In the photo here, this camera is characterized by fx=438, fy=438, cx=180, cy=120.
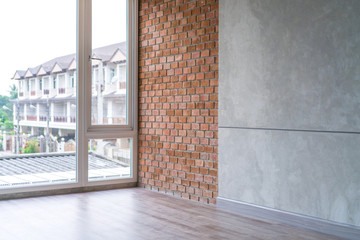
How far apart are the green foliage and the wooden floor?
22.5 inches

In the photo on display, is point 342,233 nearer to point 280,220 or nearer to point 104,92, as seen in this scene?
point 280,220

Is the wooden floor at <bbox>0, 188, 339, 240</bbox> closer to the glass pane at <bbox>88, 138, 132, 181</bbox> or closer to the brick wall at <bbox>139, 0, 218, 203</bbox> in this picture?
the brick wall at <bbox>139, 0, 218, 203</bbox>

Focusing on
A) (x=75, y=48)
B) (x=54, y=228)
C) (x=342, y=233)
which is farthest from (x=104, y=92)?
(x=342, y=233)

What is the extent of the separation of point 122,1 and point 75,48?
0.92m

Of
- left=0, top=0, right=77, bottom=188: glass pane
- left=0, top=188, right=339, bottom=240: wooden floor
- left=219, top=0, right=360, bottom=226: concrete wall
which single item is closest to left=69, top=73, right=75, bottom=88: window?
left=0, top=0, right=77, bottom=188: glass pane

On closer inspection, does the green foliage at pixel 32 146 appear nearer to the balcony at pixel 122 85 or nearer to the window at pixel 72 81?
the window at pixel 72 81

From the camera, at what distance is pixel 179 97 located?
516 cm

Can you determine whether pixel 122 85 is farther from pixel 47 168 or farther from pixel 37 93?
pixel 47 168

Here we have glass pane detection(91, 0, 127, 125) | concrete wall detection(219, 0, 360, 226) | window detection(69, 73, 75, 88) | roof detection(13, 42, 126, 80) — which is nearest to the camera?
concrete wall detection(219, 0, 360, 226)

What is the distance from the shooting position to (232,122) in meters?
4.46

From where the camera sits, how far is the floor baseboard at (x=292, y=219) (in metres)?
3.51

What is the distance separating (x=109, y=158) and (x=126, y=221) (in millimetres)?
1721

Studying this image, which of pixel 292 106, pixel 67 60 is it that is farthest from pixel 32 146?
pixel 292 106

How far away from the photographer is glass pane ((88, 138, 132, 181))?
217 inches
